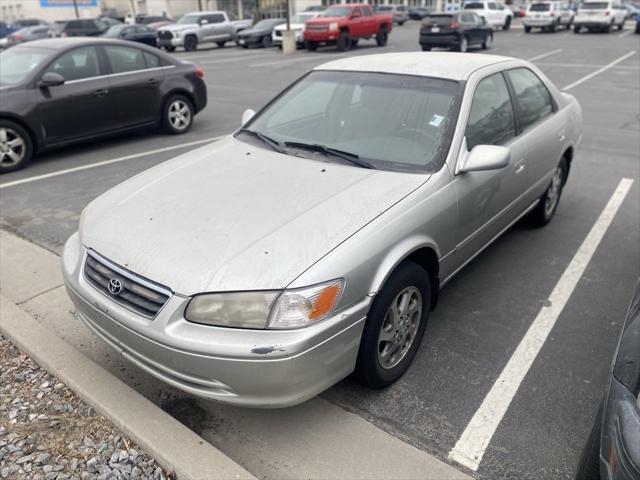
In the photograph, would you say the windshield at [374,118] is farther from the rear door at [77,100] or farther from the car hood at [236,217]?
the rear door at [77,100]

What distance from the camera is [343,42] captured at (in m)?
23.4

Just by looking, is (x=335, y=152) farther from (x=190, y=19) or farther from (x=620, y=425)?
(x=190, y=19)

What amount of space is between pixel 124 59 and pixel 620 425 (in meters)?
7.96

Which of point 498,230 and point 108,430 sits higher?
point 498,230

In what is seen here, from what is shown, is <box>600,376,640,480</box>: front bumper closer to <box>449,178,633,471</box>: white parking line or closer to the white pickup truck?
<box>449,178,633,471</box>: white parking line

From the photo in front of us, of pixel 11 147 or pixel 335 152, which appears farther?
pixel 11 147

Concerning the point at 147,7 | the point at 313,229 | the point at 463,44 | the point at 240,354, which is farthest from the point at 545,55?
the point at 147,7

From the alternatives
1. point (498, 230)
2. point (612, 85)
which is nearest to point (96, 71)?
point (498, 230)

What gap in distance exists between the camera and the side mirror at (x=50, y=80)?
22.4 feet

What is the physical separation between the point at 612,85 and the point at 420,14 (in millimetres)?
39669

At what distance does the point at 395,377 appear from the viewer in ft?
9.73

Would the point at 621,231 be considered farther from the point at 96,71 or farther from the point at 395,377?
the point at 96,71

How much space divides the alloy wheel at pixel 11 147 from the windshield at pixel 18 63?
0.70 metres

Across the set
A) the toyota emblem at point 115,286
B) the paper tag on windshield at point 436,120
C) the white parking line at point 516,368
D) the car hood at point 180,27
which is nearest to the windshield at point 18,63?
the toyota emblem at point 115,286
